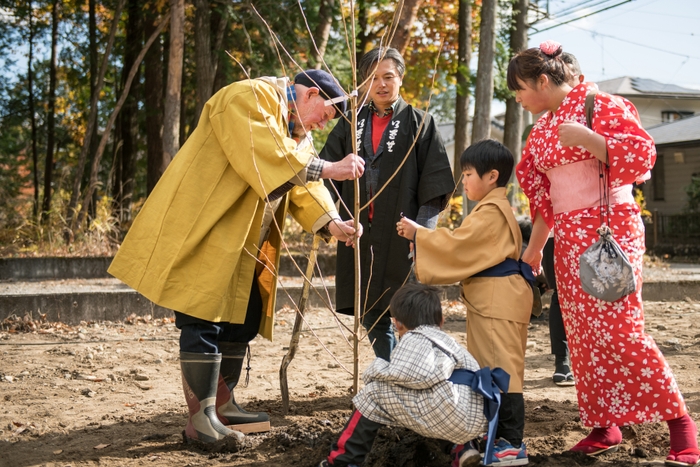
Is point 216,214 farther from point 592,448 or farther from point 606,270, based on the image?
point 592,448

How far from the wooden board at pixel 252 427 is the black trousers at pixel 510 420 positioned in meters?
1.26

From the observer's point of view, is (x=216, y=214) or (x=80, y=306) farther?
(x=80, y=306)

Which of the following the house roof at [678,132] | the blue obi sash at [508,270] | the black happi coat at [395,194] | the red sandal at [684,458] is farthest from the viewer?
the house roof at [678,132]

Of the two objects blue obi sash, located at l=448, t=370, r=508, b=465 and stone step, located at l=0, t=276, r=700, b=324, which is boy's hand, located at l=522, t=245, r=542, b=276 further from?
stone step, located at l=0, t=276, r=700, b=324

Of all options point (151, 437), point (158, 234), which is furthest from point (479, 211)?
point (151, 437)

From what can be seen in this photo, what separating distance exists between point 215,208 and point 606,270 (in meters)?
1.80

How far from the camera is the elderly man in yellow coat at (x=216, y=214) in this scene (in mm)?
3246

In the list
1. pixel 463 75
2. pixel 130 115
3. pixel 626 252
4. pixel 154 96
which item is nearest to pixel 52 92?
pixel 130 115

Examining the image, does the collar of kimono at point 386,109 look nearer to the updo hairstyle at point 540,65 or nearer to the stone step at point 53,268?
the updo hairstyle at point 540,65

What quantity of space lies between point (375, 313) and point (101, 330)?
3.96 m

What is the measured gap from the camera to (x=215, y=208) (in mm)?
3338

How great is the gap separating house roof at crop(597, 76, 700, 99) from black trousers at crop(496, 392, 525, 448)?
3148 centimetres

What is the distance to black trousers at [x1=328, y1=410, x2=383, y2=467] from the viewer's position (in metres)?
2.81

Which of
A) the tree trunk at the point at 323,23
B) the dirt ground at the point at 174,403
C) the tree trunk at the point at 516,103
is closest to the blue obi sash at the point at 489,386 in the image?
the dirt ground at the point at 174,403
